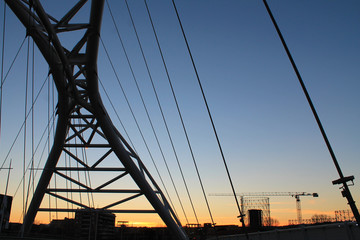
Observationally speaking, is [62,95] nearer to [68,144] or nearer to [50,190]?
[68,144]

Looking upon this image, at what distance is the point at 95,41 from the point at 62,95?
14.2ft

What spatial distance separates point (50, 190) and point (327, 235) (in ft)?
52.3

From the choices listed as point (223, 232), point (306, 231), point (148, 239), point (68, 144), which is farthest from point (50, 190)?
point (223, 232)

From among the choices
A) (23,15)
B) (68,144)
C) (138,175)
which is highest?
Answer: (23,15)

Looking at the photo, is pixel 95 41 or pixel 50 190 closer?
pixel 95 41

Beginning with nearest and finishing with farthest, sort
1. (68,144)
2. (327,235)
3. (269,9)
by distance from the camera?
1. (269,9)
2. (327,235)
3. (68,144)

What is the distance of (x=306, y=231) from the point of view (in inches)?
687

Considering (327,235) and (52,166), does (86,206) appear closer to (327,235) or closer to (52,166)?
(52,166)

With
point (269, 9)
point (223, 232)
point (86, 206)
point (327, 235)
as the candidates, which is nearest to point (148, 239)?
point (223, 232)

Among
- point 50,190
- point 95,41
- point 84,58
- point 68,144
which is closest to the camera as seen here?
point 95,41

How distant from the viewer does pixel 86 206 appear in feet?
70.0

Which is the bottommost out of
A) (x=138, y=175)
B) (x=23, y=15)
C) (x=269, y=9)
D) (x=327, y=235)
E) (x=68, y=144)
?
(x=327, y=235)

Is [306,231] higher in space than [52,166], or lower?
lower

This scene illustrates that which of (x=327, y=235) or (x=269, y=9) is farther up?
(x=269, y=9)
